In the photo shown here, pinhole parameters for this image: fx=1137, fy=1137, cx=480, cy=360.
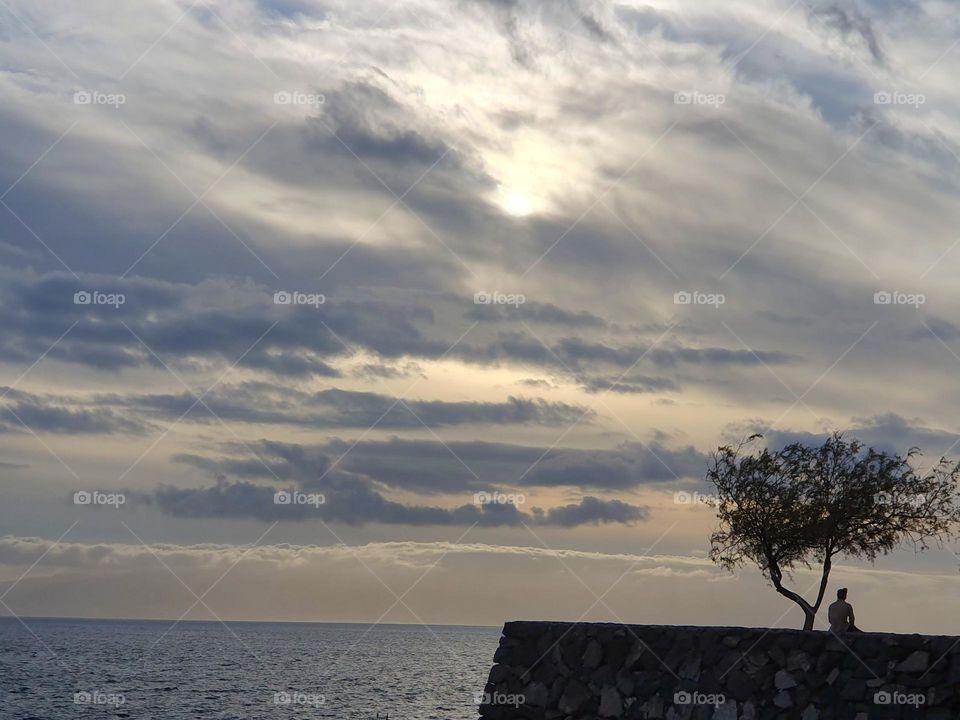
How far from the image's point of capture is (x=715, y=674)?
23.8 metres

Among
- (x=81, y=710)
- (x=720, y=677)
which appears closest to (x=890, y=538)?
(x=720, y=677)

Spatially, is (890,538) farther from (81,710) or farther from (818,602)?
(81,710)

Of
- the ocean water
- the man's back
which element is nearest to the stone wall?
the man's back
